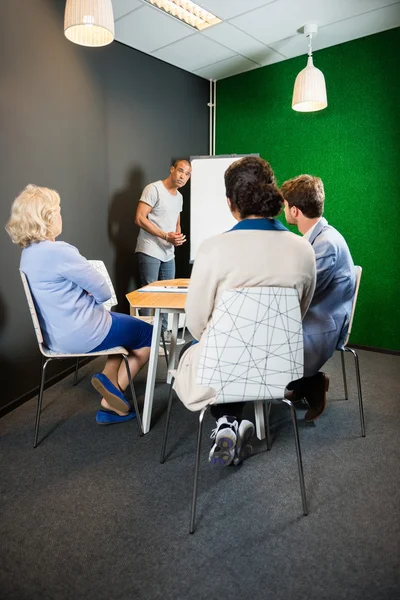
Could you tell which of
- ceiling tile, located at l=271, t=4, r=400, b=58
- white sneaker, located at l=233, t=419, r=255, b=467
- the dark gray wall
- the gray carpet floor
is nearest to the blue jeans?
the dark gray wall

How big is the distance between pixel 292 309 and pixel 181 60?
151 inches

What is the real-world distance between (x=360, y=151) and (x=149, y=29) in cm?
210

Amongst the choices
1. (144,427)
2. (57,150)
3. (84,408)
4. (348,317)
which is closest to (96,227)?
(57,150)

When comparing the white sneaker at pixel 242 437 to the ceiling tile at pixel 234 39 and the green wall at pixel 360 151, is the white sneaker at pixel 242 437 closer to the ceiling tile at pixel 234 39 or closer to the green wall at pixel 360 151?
the green wall at pixel 360 151

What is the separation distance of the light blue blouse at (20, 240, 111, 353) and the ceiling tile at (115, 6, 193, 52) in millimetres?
2439

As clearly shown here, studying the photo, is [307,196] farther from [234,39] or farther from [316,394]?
[234,39]

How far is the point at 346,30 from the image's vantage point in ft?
12.3

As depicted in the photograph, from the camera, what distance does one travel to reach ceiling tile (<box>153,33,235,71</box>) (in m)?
4.03

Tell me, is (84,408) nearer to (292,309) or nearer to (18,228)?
(18,228)

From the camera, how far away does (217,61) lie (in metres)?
4.46

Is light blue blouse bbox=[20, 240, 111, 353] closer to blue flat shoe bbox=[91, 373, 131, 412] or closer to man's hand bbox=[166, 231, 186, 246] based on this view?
blue flat shoe bbox=[91, 373, 131, 412]

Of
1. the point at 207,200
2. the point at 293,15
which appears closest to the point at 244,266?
the point at 293,15

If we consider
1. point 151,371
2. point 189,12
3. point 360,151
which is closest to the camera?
point 151,371

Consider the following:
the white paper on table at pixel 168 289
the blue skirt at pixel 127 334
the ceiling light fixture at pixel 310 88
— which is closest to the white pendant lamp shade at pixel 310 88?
the ceiling light fixture at pixel 310 88
